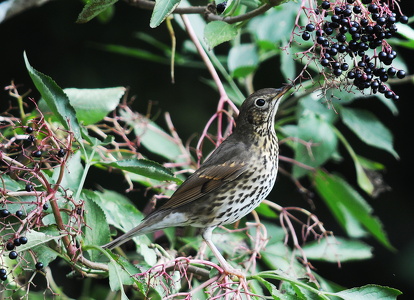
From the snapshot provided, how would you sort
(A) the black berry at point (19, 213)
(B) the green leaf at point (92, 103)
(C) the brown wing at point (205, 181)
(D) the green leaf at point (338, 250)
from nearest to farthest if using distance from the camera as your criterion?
1. (A) the black berry at point (19, 213)
2. (B) the green leaf at point (92, 103)
3. (C) the brown wing at point (205, 181)
4. (D) the green leaf at point (338, 250)

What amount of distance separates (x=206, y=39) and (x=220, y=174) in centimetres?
68

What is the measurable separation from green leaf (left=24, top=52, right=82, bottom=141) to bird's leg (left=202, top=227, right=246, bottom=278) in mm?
570

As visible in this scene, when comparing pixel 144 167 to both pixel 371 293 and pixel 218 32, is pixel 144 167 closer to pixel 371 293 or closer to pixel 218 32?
pixel 218 32

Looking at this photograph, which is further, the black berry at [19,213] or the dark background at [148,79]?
the dark background at [148,79]

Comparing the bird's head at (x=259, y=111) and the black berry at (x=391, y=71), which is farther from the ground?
the black berry at (x=391, y=71)

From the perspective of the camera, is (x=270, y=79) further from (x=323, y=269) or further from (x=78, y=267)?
(x=78, y=267)

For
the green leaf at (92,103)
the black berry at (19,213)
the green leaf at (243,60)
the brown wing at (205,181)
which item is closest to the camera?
the black berry at (19,213)

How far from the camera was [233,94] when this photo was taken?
3188 mm

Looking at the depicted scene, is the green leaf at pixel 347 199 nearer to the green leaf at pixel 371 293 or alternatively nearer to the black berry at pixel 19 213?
the green leaf at pixel 371 293

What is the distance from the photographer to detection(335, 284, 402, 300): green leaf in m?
1.94

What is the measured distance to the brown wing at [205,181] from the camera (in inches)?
101

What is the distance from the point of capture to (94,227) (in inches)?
78.7

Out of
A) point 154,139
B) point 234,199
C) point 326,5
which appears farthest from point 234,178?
point 326,5

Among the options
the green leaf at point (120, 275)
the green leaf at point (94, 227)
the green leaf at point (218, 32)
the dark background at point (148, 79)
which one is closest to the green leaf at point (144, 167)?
the green leaf at point (94, 227)
